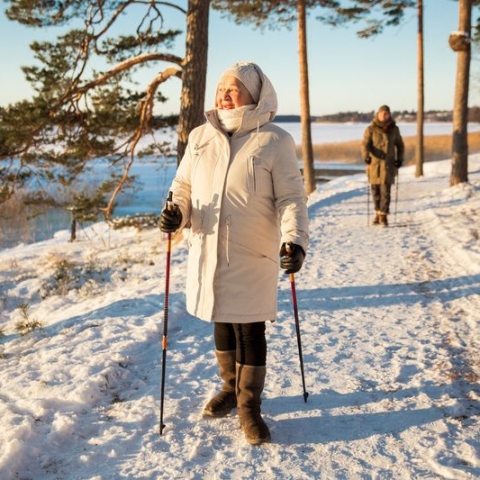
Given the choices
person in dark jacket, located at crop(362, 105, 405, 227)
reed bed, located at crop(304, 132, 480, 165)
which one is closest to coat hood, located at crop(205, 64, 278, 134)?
person in dark jacket, located at crop(362, 105, 405, 227)

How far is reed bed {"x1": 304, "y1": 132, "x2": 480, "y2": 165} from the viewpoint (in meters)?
46.3

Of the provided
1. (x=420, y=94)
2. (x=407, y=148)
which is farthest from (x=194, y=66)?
(x=407, y=148)

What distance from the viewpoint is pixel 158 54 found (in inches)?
378

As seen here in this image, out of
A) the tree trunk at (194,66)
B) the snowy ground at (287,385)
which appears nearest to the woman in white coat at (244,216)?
the snowy ground at (287,385)

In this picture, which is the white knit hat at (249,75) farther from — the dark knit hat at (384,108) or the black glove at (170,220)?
the dark knit hat at (384,108)

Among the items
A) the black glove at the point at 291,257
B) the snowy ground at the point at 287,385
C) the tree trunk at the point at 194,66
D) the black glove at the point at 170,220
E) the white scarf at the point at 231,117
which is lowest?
the snowy ground at the point at 287,385

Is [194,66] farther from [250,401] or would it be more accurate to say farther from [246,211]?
[250,401]

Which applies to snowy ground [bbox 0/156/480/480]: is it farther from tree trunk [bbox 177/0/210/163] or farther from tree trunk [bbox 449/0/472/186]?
tree trunk [bbox 449/0/472/186]

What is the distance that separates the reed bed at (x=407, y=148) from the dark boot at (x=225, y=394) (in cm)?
4403

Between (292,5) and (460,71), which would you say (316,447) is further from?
(292,5)

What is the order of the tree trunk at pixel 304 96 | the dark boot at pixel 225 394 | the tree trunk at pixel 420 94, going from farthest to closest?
the tree trunk at pixel 420 94, the tree trunk at pixel 304 96, the dark boot at pixel 225 394

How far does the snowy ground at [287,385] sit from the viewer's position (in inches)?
112

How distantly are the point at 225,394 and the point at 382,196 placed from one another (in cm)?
684

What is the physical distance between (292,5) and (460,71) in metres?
5.47
